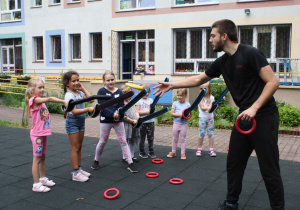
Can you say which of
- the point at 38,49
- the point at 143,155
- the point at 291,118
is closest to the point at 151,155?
the point at 143,155

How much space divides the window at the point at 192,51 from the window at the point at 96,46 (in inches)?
203

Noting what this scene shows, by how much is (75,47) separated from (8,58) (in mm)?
6968

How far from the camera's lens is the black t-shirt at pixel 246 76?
343cm

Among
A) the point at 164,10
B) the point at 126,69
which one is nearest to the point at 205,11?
the point at 164,10

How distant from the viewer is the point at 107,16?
18.6 metres

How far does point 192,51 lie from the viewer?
1656 cm

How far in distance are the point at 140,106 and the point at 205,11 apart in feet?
35.5

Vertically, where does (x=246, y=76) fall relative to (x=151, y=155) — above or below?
above

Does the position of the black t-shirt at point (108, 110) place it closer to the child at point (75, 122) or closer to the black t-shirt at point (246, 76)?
the child at point (75, 122)

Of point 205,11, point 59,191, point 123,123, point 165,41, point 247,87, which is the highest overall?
point 205,11

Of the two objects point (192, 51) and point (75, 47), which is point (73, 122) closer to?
point (192, 51)

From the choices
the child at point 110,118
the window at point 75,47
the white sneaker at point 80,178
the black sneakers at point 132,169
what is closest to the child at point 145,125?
the child at point 110,118

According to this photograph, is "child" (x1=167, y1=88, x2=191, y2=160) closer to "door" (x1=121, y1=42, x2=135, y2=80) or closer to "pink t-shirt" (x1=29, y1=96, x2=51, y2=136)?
"pink t-shirt" (x1=29, y1=96, x2=51, y2=136)

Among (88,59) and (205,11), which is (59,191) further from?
(88,59)
